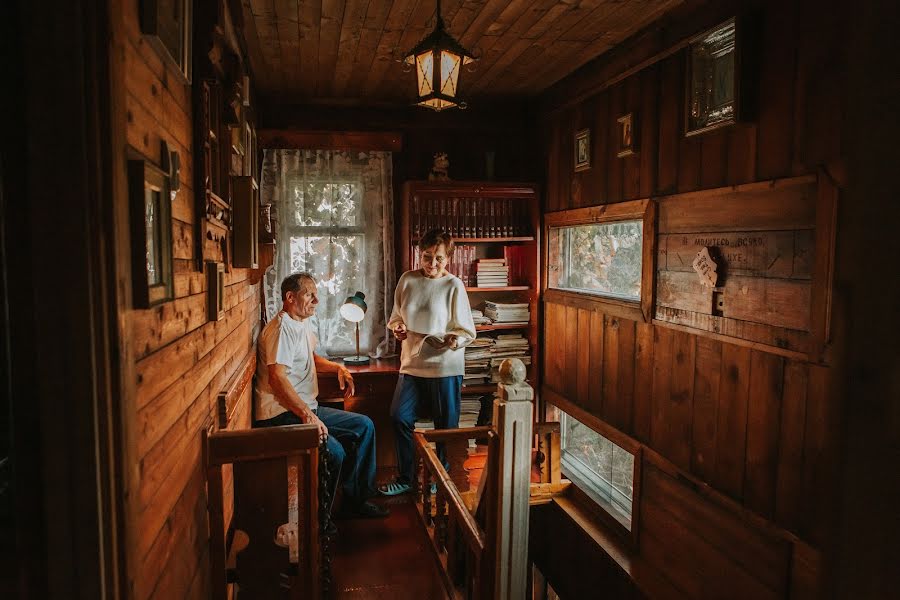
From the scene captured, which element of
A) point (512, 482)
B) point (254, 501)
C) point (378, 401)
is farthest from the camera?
point (378, 401)

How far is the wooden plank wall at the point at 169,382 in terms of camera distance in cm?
124

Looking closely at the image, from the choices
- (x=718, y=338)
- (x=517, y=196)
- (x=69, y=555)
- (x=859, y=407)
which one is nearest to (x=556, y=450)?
(x=718, y=338)

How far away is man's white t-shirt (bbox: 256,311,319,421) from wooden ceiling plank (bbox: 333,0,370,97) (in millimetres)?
1635

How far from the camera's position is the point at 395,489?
3889 millimetres

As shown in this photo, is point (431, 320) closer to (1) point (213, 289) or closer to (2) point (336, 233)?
(2) point (336, 233)

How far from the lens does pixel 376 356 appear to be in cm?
483

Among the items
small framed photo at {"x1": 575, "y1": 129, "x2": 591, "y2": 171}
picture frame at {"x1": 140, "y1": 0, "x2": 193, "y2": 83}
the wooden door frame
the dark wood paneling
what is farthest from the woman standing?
the wooden door frame

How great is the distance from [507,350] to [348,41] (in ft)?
8.35

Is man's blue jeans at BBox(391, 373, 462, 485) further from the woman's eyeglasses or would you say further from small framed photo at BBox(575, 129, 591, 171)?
small framed photo at BBox(575, 129, 591, 171)

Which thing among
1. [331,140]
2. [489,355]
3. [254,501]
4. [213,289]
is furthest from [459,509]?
[331,140]

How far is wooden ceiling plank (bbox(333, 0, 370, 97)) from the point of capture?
298cm

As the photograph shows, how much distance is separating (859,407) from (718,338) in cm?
233

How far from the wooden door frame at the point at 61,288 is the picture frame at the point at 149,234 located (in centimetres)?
10

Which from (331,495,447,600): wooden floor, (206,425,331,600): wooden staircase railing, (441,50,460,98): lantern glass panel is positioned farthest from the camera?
(331,495,447,600): wooden floor
